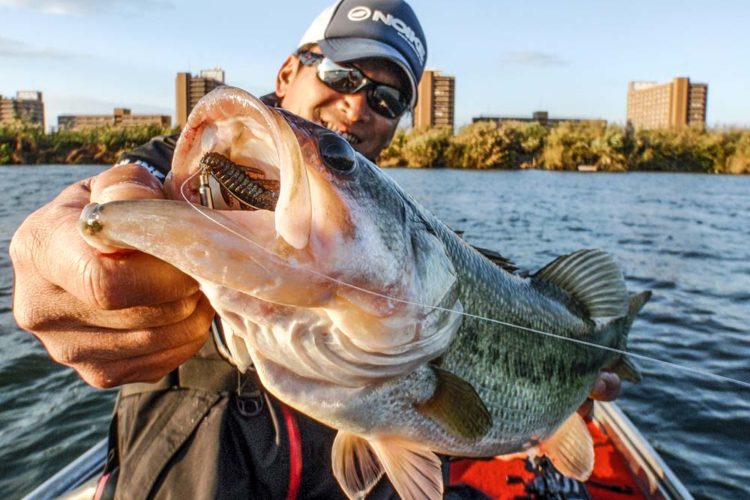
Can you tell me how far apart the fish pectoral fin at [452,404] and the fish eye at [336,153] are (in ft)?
2.19

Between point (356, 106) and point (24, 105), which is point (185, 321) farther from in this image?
point (24, 105)

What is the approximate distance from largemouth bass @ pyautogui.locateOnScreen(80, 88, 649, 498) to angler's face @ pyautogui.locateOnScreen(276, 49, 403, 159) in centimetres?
159

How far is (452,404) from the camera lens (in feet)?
5.72

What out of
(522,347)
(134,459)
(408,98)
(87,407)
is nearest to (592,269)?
(522,347)

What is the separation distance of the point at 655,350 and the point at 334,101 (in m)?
6.06

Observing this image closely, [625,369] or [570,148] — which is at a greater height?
[570,148]

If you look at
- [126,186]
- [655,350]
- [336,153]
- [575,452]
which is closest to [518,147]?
[655,350]

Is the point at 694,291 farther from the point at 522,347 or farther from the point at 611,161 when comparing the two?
the point at 611,161

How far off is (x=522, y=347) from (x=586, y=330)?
0.53 m

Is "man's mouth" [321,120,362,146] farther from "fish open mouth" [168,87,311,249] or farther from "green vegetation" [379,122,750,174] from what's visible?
"green vegetation" [379,122,750,174]

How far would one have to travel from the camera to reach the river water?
207 inches

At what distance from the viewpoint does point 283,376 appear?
149 cm

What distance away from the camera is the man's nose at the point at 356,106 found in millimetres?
3295

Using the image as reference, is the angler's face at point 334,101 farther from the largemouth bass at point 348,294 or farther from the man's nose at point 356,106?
the largemouth bass at point 348,294
